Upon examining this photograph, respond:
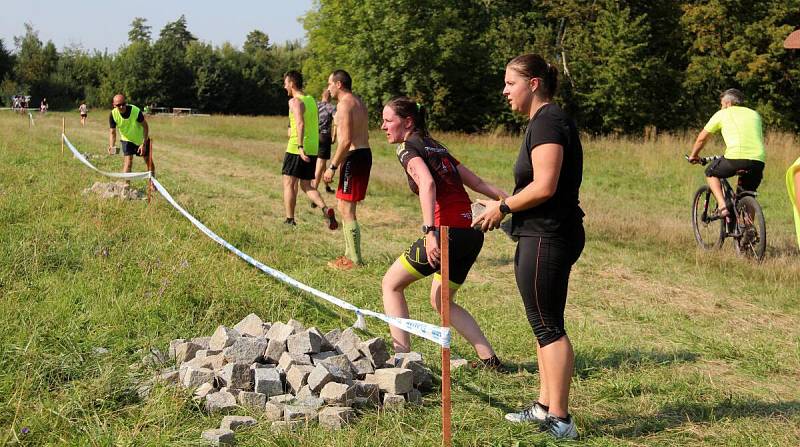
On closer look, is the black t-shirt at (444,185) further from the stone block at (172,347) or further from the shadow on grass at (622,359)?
the stone block at (172,347)

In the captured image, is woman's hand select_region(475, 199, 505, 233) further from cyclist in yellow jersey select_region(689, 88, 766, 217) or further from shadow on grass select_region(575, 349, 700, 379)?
cyclist in yellow jersey select_region(689, 88, 766, 217)

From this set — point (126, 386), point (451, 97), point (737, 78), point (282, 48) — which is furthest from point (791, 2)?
point (282, 48)

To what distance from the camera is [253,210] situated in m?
12.0

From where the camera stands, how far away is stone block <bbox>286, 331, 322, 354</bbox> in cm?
443

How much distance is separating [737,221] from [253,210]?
6.95 metres

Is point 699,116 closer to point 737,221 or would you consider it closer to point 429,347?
point 737,221

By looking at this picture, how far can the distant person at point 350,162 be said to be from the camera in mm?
8125

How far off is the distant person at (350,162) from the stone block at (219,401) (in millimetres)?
3997

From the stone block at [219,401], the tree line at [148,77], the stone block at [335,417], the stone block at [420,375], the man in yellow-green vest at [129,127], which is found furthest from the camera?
the tree line at [148,77]

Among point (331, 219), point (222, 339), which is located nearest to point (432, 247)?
point (222, 339)

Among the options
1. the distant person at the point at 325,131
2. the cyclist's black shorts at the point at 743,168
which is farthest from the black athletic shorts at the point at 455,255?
the distant person at the point at 325,131

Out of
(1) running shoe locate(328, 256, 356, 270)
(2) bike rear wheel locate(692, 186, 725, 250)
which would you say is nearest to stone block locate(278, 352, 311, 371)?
(1) running shoe locate(328, 256, 356, 270)

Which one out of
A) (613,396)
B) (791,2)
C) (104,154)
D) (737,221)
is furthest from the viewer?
(791,2)

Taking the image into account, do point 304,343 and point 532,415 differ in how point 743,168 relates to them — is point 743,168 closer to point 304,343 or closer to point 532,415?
point 532,415
